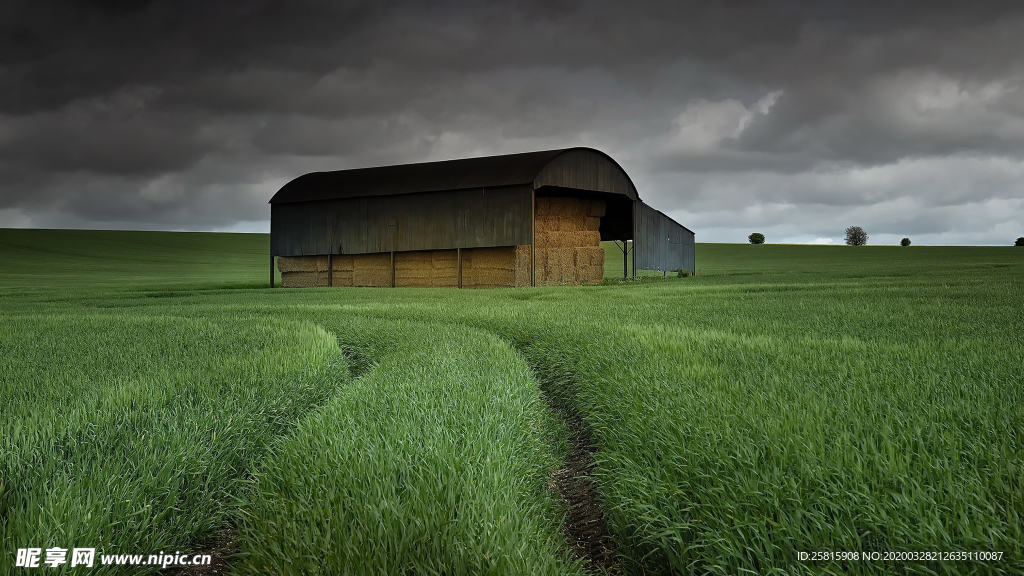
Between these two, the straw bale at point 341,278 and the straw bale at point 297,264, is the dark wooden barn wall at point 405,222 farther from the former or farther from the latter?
the straw bale at point 341,278

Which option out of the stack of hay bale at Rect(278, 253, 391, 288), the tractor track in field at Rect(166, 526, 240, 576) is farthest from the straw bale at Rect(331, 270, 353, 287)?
the tractor track in field at Rect(166, 526, 240, 576)

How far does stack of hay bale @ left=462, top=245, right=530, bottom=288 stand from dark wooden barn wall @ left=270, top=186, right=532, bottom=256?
2.78 ft

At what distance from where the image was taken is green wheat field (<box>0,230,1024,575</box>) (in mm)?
2607

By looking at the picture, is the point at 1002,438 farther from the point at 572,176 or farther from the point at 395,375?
the point at 572,176

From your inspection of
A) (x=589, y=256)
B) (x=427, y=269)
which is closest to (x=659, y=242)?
(x=589, y=256)

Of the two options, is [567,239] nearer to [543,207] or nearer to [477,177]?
[543,207]

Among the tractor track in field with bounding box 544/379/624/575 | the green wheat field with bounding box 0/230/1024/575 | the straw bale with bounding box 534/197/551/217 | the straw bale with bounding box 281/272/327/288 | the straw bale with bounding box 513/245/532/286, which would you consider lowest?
the tractor track in field with bounding box 544/379/624/575

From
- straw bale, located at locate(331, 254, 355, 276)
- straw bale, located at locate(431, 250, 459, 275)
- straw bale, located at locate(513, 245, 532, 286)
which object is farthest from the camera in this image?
straw bale, located at locate(331, 254, 355, 276)

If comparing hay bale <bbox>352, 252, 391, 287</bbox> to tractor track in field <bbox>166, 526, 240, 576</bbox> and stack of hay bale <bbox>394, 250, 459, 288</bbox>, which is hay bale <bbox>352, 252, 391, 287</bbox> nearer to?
stack of hay bale <bbox>394, 250, 459, 288</bbox>

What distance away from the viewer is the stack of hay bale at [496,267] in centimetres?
2795

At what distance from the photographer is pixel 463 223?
28.6 meters

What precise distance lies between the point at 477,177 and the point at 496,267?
414cm

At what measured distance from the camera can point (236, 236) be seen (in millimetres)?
104688

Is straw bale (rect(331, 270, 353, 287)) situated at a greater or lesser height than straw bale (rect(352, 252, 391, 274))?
lesser
